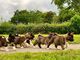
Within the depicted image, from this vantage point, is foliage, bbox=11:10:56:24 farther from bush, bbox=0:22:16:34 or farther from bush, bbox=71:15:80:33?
bush, bbox=71:15:80:33

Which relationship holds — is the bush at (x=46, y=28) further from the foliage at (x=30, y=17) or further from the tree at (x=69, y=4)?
the foliage at (x=30, y=17)

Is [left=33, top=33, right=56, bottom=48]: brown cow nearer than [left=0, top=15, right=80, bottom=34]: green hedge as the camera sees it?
Yes

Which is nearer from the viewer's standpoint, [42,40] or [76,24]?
[42,40]

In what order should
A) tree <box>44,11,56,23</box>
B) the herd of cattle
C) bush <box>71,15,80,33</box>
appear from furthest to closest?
tree <box>44,11,56,23</box>
bush <box>71,15,80,33</box>
the herd of cattle

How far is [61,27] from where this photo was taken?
2621 inches

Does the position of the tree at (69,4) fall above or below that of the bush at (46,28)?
above

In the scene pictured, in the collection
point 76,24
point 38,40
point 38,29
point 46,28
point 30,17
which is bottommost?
point 38,40

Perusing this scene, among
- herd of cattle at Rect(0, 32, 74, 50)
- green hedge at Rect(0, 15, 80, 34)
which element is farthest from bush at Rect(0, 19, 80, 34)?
herd of cattle at Rect(0, 32, 74, 50)

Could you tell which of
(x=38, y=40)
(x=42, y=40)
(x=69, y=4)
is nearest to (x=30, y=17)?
(x=69, y=4)

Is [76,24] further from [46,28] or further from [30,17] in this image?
[30,17]

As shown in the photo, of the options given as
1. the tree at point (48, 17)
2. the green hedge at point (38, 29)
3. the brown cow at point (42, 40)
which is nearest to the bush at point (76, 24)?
the green hedge at point (38, 29)

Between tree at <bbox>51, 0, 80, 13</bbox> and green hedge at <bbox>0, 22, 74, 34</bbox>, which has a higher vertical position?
tree at <bbox>51, 0, 80, 13</bbox>

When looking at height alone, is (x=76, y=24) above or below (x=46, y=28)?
above

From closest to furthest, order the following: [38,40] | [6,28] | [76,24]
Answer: [38,40], [76,24], [6,28]
